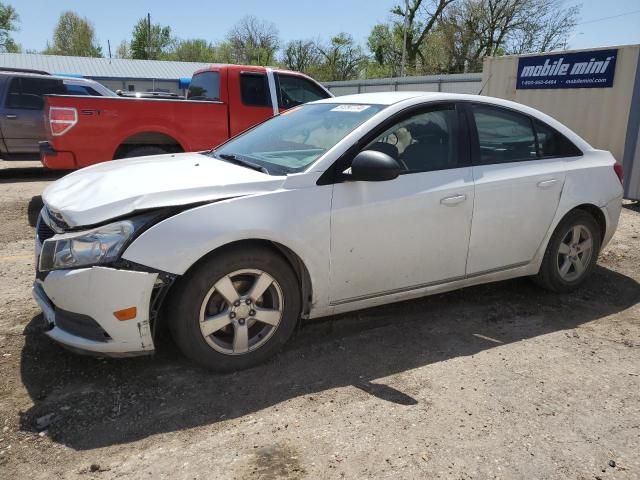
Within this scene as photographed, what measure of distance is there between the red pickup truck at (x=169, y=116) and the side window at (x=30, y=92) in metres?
3.53

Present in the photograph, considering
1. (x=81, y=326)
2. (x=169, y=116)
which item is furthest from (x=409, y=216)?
(x=169, y=116)

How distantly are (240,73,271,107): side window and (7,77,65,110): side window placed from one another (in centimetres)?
475

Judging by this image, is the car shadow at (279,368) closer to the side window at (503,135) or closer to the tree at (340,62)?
the side window at (503,135)

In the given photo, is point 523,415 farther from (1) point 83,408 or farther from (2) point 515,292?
(1) point 83,408

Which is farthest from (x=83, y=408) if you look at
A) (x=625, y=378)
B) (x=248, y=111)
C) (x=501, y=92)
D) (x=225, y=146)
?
(x=501, y=92)

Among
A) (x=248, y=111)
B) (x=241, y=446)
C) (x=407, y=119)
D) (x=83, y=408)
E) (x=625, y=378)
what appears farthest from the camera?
(x=248, y=111)

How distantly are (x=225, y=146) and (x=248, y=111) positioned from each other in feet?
14.0

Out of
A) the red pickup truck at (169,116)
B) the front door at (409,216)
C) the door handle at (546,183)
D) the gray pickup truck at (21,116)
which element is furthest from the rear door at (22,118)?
the door handle at (546,183)

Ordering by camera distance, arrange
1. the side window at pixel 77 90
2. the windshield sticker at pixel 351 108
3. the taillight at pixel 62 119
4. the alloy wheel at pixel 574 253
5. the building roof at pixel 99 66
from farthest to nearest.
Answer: the building roof at pixel 99 66, the side window at pixel 77 90, the taillight at pixel 62 119, the alloy wheel at pixel 574 253, the windshield sticker at pixel 351 108

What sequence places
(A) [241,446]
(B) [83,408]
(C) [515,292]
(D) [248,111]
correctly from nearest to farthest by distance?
(A) [241,446] < (B) [83,408] < (C) [515,292] < (D) [248,111]

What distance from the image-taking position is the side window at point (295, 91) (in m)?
8.68

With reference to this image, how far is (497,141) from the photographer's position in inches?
162

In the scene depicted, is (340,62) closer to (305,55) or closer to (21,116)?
(305,55)

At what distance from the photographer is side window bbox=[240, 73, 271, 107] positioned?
27.6 feet
